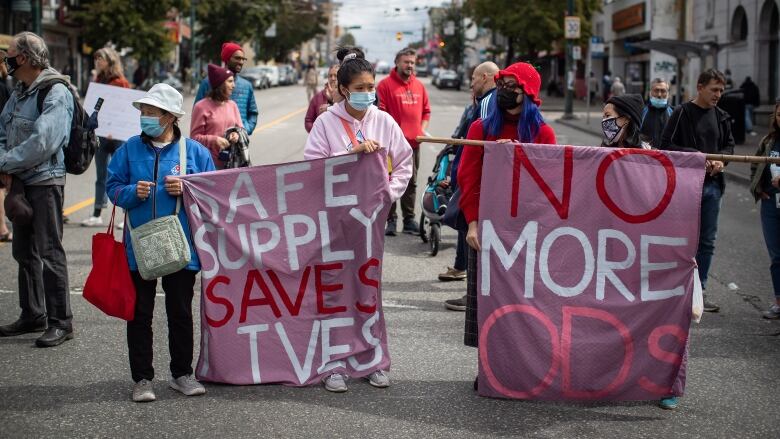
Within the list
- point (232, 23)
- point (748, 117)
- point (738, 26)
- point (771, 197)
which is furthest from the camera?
point (232, 23)

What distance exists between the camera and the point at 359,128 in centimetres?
614

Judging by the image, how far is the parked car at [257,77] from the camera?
66.0m

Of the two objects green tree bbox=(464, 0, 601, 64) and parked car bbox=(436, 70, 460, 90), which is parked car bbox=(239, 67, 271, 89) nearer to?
parked car bbox=(436, 70, 460, 90)

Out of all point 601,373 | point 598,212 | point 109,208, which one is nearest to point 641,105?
point 598,212

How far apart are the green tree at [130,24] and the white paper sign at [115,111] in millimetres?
39620

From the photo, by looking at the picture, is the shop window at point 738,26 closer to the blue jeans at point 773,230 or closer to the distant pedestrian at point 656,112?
the distant pedestrian at point 656,112

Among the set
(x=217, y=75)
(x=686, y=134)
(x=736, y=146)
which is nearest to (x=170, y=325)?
(x=217, y=75)

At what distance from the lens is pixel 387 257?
34.2ft

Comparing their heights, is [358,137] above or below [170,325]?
above

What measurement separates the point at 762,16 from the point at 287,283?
101 ft

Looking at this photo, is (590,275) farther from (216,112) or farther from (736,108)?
(736,108)

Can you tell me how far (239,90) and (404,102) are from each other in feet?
6.32

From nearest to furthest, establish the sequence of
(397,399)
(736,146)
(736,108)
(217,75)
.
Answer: (397,399) → (217,75) → (736,108) → (736,146)

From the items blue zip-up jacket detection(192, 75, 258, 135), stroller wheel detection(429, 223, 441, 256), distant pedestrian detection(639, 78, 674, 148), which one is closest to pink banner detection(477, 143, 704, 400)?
distant pedestrian detection(639, 78, 674, 148)
